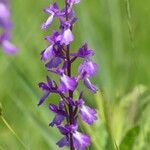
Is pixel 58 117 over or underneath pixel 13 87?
underneath

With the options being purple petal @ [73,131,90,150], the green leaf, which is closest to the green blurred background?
the green leaf

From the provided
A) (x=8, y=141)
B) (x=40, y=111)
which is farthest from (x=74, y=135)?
(x=8, y=141)

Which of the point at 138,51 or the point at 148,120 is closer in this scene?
the point at 148,120

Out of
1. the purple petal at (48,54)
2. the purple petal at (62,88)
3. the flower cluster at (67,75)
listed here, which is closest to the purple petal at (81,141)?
the flower cluster at (67,75)

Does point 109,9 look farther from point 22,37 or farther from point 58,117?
point 58,117

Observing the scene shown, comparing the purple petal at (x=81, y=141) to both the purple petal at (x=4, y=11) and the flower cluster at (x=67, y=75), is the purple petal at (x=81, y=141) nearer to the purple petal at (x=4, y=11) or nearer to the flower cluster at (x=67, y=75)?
the flower cluster at (x=67, y=75)

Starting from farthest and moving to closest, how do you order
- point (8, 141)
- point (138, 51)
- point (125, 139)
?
1. point (138, 51)
2. point (8, 141)
3. point (125, 139)
